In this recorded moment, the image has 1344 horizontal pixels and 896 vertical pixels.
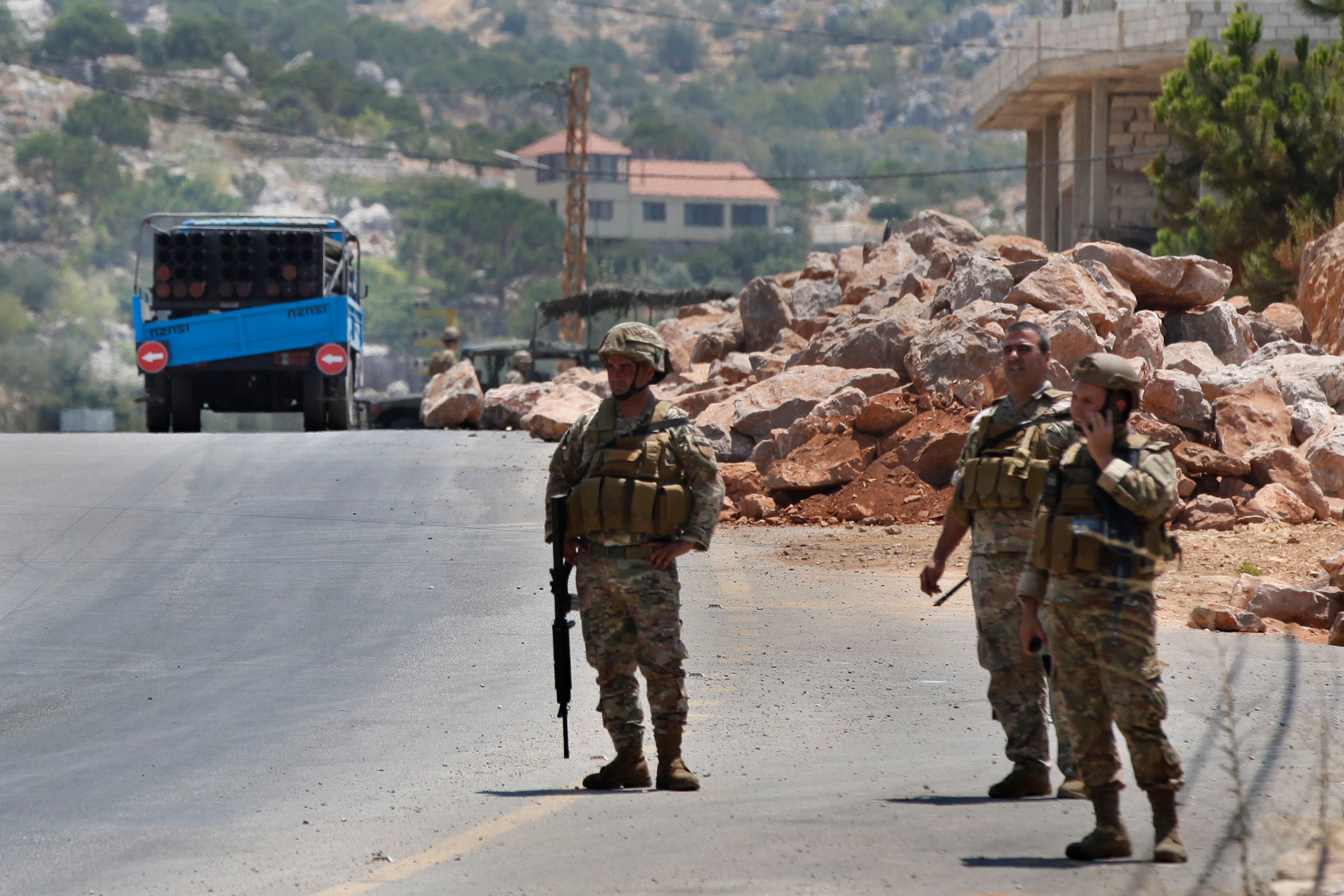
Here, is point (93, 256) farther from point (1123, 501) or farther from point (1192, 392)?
point (1123, 501)

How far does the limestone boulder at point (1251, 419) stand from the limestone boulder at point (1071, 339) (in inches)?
48.6

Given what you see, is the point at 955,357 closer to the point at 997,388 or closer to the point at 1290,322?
the point at 997,388

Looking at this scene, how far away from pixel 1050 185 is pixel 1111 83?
5.64 metres

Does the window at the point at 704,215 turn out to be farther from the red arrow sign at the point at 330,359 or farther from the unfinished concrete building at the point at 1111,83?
the red arrow sign at the point at 330,359

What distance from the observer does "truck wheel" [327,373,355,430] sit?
21.2m

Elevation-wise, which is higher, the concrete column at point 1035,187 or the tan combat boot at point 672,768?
the concrete column at point 1035,187

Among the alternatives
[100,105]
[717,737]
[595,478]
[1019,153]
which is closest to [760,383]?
[717,737]

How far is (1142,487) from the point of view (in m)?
4.63

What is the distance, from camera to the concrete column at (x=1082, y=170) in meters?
31.9

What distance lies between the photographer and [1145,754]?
15.3 feet

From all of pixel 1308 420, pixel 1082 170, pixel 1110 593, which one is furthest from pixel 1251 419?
pixel 1082 170

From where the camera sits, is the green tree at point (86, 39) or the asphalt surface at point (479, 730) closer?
the asphalt surface at point (479, 730)

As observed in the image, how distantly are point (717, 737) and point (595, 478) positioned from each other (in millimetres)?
1679

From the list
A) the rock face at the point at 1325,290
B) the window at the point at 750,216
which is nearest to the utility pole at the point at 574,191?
the rock face at the point at 1325,290
